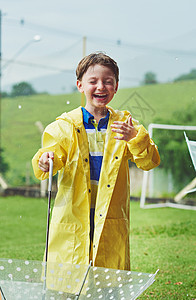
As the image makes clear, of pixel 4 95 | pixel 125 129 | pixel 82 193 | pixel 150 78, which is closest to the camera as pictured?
pixel 125 129

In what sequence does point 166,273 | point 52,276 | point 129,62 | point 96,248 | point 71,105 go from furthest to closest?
point 166,273
point 129,62
point 71,105
point 96,248
point 52,276

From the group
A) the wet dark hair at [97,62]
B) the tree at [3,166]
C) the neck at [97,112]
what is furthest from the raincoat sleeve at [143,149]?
the tree at [3,166]

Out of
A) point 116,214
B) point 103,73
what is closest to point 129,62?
point 103,73

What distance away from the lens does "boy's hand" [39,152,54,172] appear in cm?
190

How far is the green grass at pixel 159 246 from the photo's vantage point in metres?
3.39

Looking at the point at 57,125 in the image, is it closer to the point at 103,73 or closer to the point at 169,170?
the point at 103,73

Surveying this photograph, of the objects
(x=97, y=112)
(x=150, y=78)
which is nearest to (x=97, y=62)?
(x=97, y=112)

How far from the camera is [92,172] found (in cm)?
201

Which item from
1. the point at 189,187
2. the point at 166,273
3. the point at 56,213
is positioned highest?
the point at 56,213

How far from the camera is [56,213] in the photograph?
2.02 metres

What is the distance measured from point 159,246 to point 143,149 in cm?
237

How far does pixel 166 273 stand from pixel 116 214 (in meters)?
1.81

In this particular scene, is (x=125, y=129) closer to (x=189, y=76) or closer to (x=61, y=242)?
(x=61, y=242)

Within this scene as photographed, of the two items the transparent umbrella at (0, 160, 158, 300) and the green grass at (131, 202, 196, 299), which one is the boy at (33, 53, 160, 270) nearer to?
the transparent umbrella at (0, 160, 158, 300)
